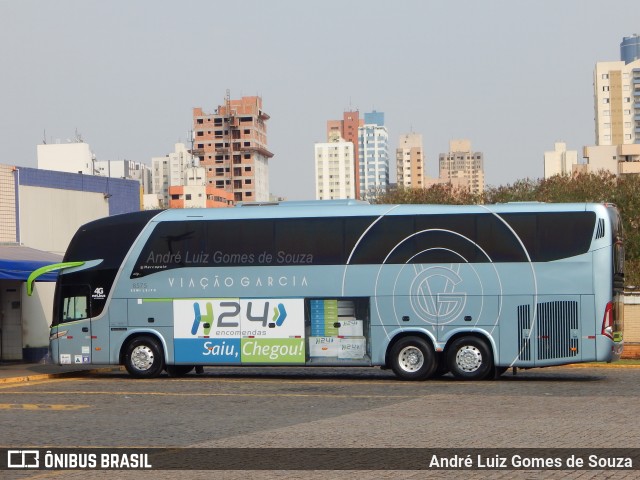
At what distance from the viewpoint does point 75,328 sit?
94.6 feet

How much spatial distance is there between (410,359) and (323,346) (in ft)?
6.86

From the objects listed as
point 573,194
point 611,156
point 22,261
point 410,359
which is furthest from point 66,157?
point 611,156

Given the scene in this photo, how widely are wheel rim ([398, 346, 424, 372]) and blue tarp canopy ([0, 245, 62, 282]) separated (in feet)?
33.7

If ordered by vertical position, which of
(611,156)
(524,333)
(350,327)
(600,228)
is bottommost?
(524,333)

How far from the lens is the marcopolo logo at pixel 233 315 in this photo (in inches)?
1078

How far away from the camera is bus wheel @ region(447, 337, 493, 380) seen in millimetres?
26188

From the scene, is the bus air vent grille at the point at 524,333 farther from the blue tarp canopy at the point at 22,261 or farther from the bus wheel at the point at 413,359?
the blue tarp canopy at the point at 22,261

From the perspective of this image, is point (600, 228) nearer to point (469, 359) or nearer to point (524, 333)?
point (524, 333)

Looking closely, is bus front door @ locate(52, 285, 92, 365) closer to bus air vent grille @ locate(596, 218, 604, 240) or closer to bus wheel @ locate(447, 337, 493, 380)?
bus wheel @ locate(447, 337, 493, 380)

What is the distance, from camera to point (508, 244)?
26.1 meters

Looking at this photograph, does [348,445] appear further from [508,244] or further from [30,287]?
[30,287]

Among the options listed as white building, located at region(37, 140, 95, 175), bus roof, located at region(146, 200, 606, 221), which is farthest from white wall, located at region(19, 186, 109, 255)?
white building, located at region(37, 140, 95, 175)

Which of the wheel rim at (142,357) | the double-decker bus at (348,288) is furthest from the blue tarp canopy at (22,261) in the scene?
the wheel rim at (142,357)
